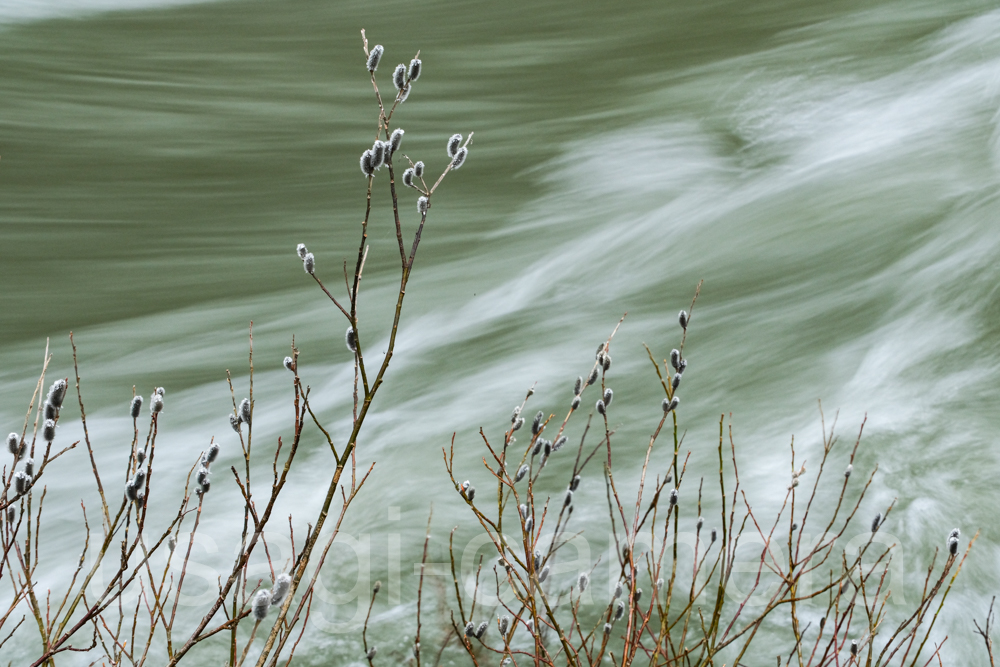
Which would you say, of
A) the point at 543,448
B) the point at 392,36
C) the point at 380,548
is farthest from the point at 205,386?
the point at 392,36

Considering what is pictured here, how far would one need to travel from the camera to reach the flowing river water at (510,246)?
12.0 ft

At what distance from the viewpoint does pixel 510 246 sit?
636 centimetres

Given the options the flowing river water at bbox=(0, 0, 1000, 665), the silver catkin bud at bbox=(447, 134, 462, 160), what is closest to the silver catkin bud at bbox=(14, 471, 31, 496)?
the silver catkin bud at bbox=(447, 134, 462, 160)

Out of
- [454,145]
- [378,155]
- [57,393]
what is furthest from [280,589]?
[454,145]

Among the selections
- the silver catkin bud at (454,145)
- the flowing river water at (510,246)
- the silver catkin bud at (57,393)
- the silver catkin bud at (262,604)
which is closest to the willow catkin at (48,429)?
the silver catkin bud at (57,393)

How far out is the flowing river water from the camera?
3658 millimetres

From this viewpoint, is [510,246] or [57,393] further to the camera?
[510,246]

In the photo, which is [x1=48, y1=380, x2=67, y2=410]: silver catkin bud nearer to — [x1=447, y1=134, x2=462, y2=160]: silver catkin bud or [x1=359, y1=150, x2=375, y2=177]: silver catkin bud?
[x1=359, y1=150, x2=375, y2=177]: silver catkin bud

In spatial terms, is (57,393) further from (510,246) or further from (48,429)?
(510,246)

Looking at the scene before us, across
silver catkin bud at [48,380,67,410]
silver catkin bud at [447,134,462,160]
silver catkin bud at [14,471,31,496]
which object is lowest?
silver catkin bud at [14,471,31,496]

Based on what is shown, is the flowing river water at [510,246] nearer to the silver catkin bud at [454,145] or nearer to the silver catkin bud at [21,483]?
the silver catkin bud at [21,483]

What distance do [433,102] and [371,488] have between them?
497 cm

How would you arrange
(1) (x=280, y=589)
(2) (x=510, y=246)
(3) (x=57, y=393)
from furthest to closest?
(2) (x=510, y=246) → (3) (x=57, y=393) → (1) (x=280, y=589)

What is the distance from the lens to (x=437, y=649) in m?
2.95
